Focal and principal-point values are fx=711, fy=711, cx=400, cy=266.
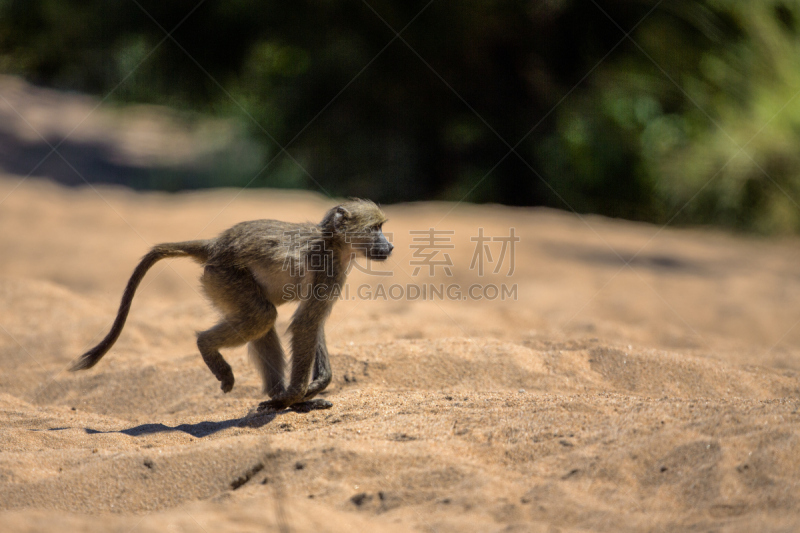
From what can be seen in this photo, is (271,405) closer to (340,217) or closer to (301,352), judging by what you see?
(301,352)

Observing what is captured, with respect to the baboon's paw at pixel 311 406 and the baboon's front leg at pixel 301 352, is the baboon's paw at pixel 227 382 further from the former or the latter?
the baboon's paw at pixel 311 406

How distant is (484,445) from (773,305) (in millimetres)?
5623

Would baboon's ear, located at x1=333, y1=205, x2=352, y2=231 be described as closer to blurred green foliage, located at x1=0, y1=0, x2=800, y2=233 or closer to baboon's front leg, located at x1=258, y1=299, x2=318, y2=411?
baboon's front leg, located at x1=258, y1=299, x2=318, y2=411

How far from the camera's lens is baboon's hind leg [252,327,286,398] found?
4.85 meters

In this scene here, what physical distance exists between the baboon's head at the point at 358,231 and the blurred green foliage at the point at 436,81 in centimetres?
849

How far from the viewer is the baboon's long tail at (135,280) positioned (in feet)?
14.5

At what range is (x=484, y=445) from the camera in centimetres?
342

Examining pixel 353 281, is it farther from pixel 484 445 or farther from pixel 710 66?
pixel 710 66

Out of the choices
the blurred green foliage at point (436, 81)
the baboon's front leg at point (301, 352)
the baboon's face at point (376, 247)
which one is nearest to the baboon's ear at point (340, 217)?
the baboon's face at point (376, 247)

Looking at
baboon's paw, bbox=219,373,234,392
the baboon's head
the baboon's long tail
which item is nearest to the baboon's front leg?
baboon's paw, bbox=219,373,234,392

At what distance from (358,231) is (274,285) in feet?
2.26

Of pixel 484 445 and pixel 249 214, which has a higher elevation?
pixel 249 214

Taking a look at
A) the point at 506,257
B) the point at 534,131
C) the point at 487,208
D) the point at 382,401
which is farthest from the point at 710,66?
the point at 382,401

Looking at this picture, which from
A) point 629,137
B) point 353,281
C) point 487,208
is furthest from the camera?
point 629,137
